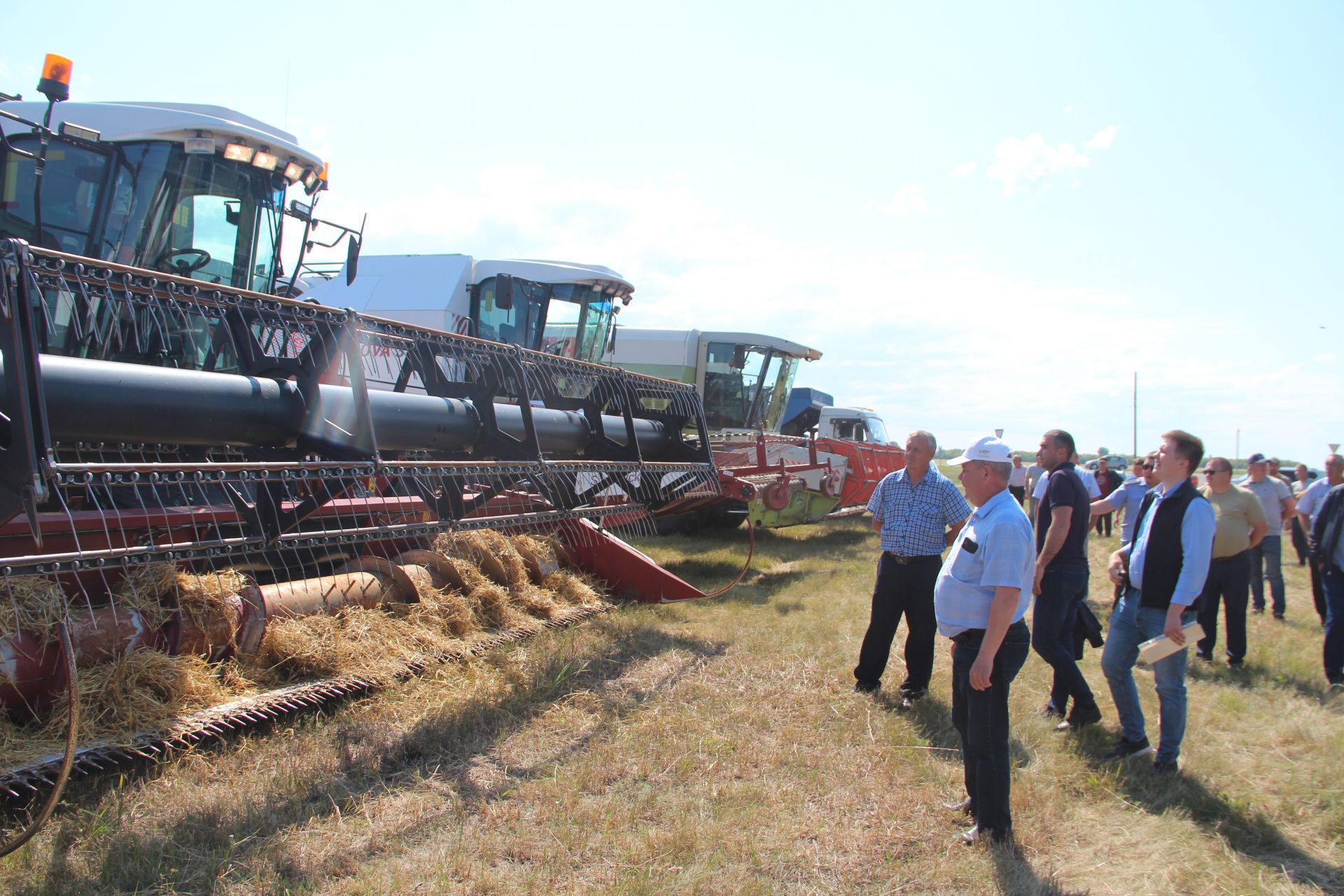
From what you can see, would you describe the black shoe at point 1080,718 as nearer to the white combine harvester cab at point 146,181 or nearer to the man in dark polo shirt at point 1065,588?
the man in dark polo shirt at point 1065,588

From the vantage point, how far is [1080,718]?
14.5 feet

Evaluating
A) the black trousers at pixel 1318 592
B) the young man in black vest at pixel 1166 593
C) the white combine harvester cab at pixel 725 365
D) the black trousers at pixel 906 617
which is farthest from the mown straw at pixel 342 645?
the white combine harvester cab at pixel 725 365

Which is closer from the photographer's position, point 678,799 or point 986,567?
point 986,567

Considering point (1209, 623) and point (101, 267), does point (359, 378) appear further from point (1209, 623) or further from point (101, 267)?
point (1209, 623)

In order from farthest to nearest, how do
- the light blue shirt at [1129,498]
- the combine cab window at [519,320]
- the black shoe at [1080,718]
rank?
1. the combine cab window at [519,320]
2. the light blue shirt at [1129,498]
3. the black shoe at [1080,718]

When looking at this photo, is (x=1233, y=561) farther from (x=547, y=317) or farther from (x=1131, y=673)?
(x=547, y=317)

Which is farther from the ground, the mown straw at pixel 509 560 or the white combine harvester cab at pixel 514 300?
the white combine harvester cab at pixel 514 300

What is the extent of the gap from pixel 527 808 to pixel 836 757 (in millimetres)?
1458

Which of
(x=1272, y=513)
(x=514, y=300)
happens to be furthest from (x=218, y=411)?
(x=1272, y=513)

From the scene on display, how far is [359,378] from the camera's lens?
12.3ft

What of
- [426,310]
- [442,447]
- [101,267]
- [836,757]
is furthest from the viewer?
[426,310]

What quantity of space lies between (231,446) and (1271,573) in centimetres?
851

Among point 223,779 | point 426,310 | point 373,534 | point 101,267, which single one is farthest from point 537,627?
point 426,310

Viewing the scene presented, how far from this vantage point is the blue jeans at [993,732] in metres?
3.13
